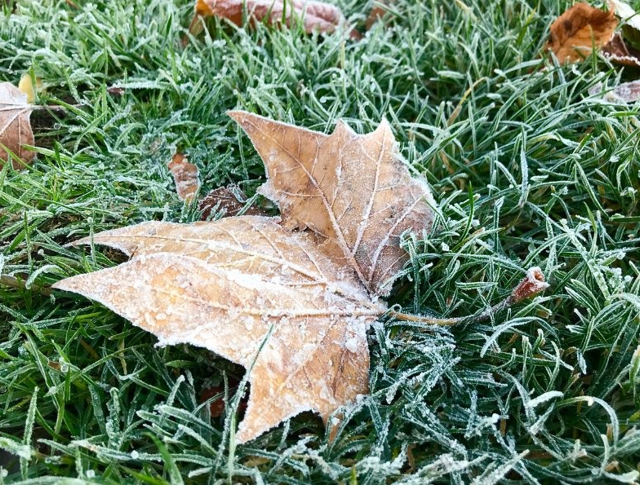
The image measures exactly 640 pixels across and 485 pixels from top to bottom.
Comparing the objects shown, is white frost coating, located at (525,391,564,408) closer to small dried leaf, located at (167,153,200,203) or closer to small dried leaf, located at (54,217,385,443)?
small dried leaf, located at (54,217,385,443)

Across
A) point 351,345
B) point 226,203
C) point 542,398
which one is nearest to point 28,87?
point 226,203

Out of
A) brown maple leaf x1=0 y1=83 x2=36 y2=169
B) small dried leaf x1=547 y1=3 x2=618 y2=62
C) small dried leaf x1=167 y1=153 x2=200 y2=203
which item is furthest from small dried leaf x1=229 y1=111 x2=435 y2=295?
small dried leaf x1=547 y1=3 x2=618 y2=62

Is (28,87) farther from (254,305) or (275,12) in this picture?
(254,305)

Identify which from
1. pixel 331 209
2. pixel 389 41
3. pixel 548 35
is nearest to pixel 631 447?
pixel 331 209

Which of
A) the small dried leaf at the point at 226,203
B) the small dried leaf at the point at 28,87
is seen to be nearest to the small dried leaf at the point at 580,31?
the small dried leaf at the point at 226,203

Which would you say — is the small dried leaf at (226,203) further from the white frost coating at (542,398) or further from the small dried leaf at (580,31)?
the small dried leaf at (580,31)

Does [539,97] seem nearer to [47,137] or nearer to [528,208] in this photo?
[528,208]
